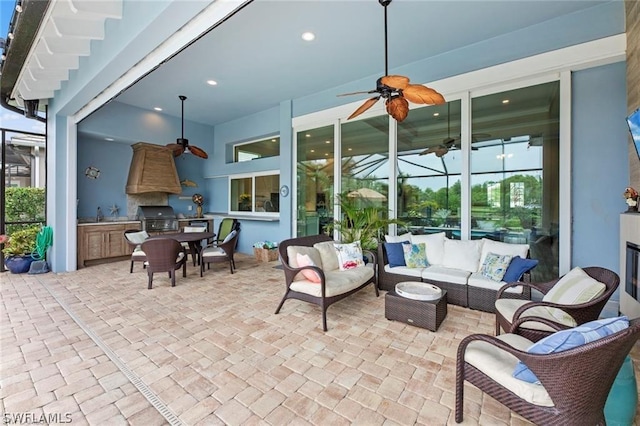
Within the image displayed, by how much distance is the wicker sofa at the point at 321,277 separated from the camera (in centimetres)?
311

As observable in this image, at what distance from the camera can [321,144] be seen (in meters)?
6.12

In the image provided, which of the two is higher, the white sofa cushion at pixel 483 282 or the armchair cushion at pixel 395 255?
the armchair cushion at pixel 395 255

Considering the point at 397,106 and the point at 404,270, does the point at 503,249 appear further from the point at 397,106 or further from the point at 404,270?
the point at 397,106

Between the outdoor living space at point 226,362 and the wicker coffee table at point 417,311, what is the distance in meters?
0.11

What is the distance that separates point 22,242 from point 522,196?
897 centimetres

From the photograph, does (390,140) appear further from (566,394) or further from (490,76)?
(566,394)

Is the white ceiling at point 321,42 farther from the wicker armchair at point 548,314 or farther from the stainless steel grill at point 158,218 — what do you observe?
the wicker armchair at point 548,314

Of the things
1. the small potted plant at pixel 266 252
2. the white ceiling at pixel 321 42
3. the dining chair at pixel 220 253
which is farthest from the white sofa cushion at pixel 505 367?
the small potted plant at pixel 266 252

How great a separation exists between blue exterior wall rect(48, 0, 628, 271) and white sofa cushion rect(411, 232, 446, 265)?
1.63 metres

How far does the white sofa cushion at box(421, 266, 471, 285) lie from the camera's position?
356cm

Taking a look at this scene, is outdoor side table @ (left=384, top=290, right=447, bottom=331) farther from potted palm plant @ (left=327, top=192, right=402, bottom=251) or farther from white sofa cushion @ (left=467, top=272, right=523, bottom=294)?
potted palm plant @ (left=327, top=192, right=402, bottom=251)

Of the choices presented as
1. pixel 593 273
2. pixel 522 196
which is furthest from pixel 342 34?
pixel 593 273

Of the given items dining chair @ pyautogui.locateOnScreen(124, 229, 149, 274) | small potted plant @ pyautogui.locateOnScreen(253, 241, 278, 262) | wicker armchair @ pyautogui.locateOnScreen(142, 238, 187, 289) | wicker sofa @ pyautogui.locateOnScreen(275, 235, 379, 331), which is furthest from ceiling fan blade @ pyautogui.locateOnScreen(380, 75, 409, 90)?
dining chair @ pyautogui.locateOnScreen(124, 229, 149, 274)

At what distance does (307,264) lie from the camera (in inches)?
130
